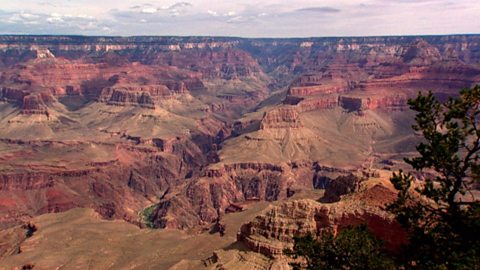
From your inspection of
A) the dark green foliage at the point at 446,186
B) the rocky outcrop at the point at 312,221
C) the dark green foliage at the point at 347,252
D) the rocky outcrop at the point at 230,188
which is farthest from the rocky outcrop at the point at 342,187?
the rocky outcrop at the point at 230,188

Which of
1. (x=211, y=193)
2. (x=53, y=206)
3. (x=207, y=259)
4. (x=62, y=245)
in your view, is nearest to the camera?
(x=207, y=259)

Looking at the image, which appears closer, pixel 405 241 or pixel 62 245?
pixel 405 241

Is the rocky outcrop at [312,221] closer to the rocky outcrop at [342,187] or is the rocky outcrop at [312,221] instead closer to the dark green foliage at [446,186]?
the rocky outcrop at [342,187]

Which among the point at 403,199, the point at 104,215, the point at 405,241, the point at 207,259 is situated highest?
the point at 403,199

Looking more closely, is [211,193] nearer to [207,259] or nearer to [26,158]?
[26,158]

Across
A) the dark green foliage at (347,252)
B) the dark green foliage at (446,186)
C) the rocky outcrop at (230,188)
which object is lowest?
the rocky outcrop at (230,188)

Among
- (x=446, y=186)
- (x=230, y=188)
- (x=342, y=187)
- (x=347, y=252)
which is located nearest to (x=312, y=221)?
(x=342, y=187)

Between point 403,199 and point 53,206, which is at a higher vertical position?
point 403,199

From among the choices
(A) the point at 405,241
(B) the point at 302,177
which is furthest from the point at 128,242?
(B) the point at 302,177
